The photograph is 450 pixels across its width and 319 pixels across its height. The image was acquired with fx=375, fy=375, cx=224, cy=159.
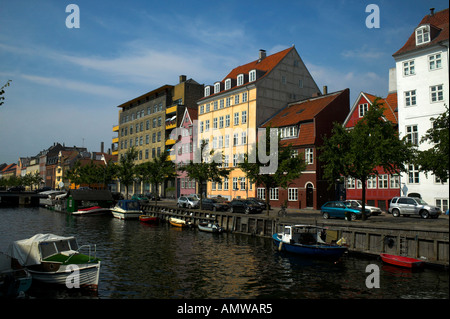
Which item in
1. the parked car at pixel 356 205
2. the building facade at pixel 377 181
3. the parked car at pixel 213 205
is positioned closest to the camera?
the parked car at pixel 356 205

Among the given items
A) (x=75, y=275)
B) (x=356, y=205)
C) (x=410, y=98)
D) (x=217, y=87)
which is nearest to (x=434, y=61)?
(x=410, y=98)

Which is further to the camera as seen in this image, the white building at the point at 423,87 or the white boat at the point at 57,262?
the white building at the point at 423,87

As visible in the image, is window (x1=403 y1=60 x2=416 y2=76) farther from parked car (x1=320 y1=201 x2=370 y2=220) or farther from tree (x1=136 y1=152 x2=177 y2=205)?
tree (x1=136 y1=152 x2=177 y2=205)

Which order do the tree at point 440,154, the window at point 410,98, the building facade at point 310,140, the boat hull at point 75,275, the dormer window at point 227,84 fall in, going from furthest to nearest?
the dormer window at point 227,84 → the building facade at point 310,140 → the window at point 410,98 → the tree at point 440,154 → the boat hull at point 75,275

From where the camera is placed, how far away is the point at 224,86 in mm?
70125

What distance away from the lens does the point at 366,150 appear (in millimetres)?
32781

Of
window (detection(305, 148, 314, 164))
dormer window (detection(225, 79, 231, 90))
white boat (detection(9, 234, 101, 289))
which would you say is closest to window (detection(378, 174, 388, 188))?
window (detection(305, 148, 314, 164))

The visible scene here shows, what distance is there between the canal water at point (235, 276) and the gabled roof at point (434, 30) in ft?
93.9

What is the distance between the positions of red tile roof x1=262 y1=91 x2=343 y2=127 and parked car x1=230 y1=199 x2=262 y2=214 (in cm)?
1358

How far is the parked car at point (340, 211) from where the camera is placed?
35.6 metres

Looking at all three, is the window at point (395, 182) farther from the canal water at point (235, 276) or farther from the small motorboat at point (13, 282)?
the small motorboat at point (13, 282)

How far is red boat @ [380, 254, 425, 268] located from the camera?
2278 cm

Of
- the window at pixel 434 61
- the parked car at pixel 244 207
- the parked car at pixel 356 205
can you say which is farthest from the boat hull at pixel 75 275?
the window at pixel 434 61

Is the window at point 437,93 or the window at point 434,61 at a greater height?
the window at point 434,61
